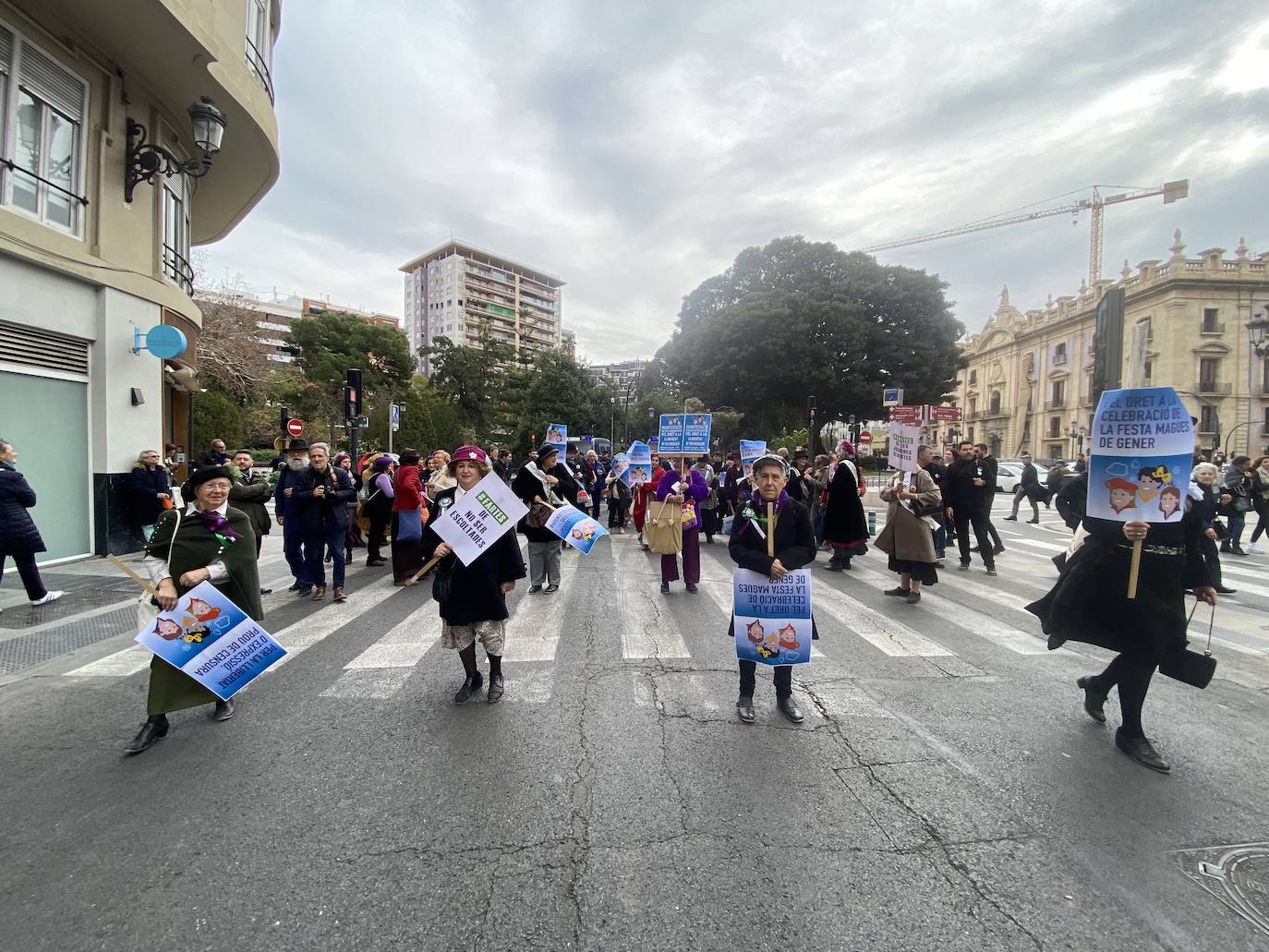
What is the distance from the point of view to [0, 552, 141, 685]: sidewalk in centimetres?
527

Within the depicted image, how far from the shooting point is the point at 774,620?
12.9 feet

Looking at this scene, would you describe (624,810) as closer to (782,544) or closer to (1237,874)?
(782,544)

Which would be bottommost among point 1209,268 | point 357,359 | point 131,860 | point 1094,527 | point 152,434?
point 131,860

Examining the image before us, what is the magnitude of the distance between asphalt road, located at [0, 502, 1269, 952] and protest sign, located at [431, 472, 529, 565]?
45.1 inches

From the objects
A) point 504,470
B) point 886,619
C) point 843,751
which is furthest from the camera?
point 504,470

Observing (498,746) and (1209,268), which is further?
(1209,268)

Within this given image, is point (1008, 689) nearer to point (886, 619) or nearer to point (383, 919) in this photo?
point (886, 619)

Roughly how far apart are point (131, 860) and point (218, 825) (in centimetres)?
32

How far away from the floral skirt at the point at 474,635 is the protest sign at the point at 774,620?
1675 millimetres

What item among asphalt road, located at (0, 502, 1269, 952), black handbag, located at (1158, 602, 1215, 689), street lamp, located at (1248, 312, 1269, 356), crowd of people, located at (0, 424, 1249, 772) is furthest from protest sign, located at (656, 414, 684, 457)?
street lamp, located at (1248, 312, 1269, 356)

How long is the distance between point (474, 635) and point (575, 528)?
167 cm

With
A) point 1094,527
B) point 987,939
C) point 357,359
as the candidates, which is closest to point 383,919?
point 987,939

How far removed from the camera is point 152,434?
33.4ft

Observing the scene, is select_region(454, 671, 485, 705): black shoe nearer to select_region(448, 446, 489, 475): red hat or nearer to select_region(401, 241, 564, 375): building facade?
select_region(448, 446, 489, 475): red hat
